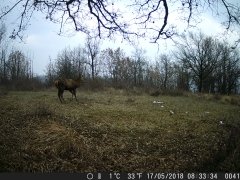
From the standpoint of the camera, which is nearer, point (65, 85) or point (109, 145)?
point (109, 145)

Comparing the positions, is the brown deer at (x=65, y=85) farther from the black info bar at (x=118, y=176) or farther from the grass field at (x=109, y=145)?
the black info bar at (x=118, y=176)

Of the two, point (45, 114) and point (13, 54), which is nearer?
point (45, 114)

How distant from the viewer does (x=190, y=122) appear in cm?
1224

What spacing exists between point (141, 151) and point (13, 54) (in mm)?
57304

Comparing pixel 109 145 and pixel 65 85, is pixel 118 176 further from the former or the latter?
pixel 65 85

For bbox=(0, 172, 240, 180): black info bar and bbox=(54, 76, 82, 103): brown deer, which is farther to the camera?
bbox=(54, 76, 82, 103): brown deer

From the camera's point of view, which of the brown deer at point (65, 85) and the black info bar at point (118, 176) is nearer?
the black info bar at point (118, 176)

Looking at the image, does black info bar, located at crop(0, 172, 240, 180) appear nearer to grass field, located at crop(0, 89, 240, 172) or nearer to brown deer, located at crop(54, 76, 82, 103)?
grass field, located at crop(0, 89, 240, 172)

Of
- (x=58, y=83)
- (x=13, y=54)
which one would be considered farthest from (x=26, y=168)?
(x=13, y=54)

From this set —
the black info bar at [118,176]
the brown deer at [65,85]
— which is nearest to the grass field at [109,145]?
the black info bar at [118,176]

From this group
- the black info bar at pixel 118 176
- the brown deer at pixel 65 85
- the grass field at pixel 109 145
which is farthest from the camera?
the brown deer at pixel 65 85

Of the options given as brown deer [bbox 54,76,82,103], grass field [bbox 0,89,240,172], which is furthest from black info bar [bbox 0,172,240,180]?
brown deer [bbox 54,76,82,103]

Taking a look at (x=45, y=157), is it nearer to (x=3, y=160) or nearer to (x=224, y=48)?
(x=3, y=160)

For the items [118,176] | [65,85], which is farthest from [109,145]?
[65,85]
